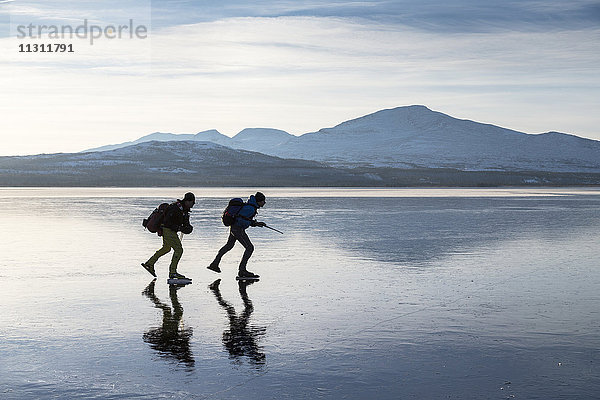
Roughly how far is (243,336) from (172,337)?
0.79 metres

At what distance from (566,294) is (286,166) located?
166 metres

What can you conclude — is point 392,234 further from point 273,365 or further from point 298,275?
point 273,365

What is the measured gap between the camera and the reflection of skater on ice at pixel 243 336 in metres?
7.48

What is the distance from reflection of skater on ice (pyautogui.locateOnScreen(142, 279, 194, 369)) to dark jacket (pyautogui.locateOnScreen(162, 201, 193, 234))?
248cm

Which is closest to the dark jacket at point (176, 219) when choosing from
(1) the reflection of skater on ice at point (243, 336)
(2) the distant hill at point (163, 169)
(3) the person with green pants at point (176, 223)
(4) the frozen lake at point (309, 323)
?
(3) the person with green pants at point (176, 223)

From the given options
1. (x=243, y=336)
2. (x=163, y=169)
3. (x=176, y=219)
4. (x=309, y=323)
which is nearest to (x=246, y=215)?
(x=176, y=219)

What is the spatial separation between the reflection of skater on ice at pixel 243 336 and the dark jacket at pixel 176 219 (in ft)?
8.13

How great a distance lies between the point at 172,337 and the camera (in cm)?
836

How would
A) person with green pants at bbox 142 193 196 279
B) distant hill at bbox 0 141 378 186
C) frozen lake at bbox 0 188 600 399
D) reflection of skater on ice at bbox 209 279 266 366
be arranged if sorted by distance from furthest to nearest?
distant hill at bbox 0 141 378 186, person with green pants at bbox 142 193 196 279, reflection of skater on ice at bbox 209 279 266 366, frozen lake at bbox 0 188 600 399

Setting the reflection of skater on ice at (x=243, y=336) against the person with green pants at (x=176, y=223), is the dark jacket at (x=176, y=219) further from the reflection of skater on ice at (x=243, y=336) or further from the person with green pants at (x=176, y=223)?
the reflection of skater on ice at (x=243, y=336)

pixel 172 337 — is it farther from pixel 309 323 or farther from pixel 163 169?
pixel 163 169

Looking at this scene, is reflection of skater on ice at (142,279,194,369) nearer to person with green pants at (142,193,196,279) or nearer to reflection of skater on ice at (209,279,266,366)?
reflection of skater on ice at (209,279,266,366)

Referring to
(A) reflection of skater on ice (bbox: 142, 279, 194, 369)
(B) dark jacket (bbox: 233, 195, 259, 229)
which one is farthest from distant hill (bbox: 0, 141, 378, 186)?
(A) reflection of skater on ice (bbox: 142, 279, 194, 369)

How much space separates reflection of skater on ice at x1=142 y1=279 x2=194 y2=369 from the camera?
24.7 feet
